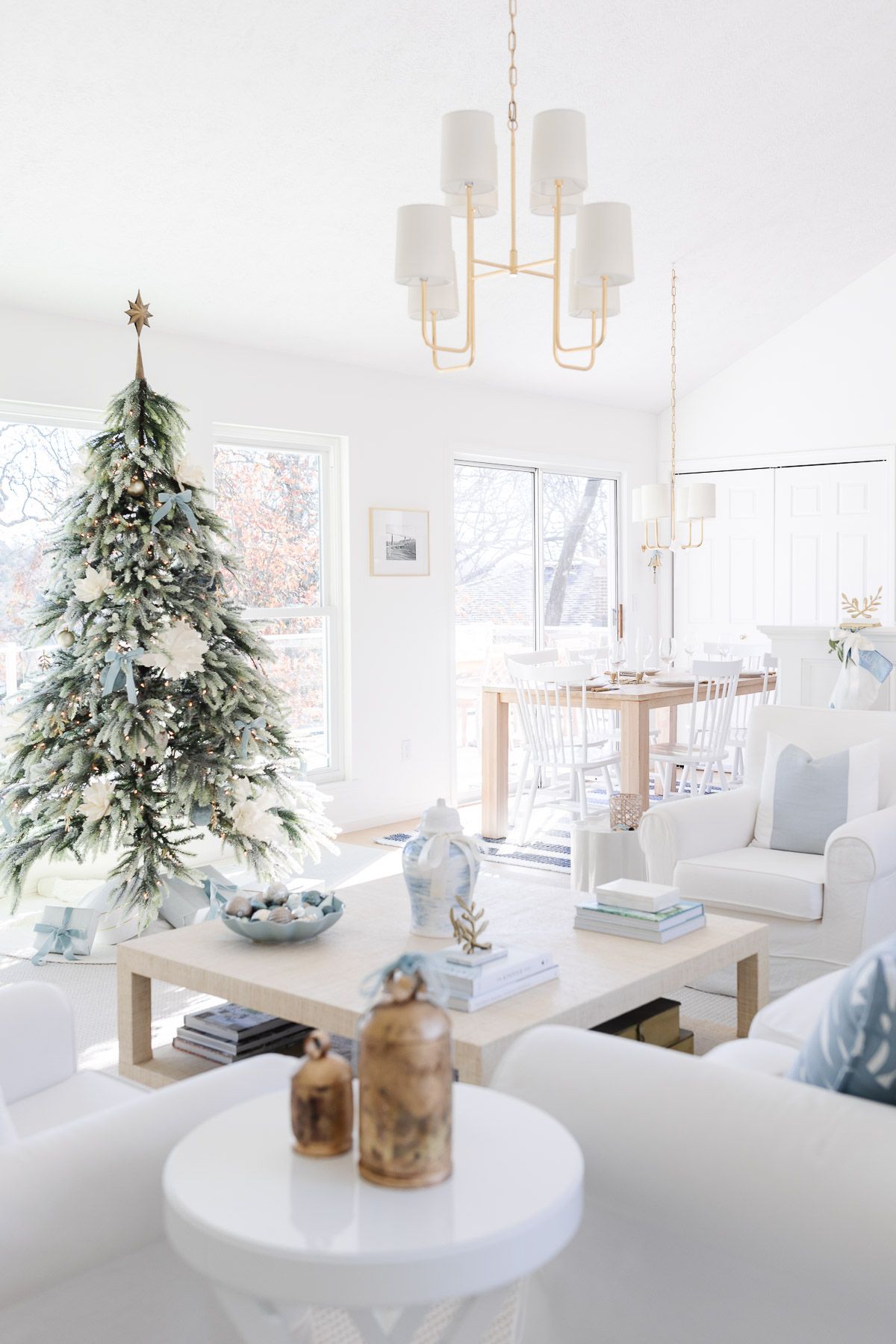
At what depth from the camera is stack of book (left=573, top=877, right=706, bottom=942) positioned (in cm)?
273

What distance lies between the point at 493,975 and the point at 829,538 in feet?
19.3

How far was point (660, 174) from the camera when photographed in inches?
211

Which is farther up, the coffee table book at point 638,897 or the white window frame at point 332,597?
the white window frame at point 332,597

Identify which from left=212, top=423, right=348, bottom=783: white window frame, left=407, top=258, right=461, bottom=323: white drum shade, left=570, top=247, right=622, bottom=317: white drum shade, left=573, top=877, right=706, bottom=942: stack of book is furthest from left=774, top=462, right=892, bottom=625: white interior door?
left=573, top=877, right=706, bottom=942: stack of book

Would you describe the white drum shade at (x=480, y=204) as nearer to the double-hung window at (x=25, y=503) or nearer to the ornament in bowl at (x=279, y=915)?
the ornament in bowl at (x=279, y=915)

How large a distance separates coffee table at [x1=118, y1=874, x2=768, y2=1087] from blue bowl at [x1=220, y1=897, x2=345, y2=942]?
22 mm

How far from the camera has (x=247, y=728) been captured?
416 centimetres

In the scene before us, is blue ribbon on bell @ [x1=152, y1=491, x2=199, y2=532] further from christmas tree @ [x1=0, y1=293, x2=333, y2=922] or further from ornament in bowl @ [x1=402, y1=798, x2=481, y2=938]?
ornament in bowl @ [x1=402, y1=798, x2=481, y2=938]

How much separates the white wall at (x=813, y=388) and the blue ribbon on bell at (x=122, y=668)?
14.7 ft

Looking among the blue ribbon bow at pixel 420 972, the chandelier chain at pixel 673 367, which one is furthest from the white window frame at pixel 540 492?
the blue ribbon bow at pixel 420 972

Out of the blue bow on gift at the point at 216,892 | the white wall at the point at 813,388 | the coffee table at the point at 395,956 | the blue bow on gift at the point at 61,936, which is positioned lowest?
the blue bow on gift at the point at 61,936

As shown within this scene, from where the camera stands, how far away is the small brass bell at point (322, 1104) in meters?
1.29

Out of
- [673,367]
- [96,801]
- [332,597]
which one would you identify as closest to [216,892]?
[96,801]

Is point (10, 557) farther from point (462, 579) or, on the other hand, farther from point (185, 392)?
point (462, 579)
